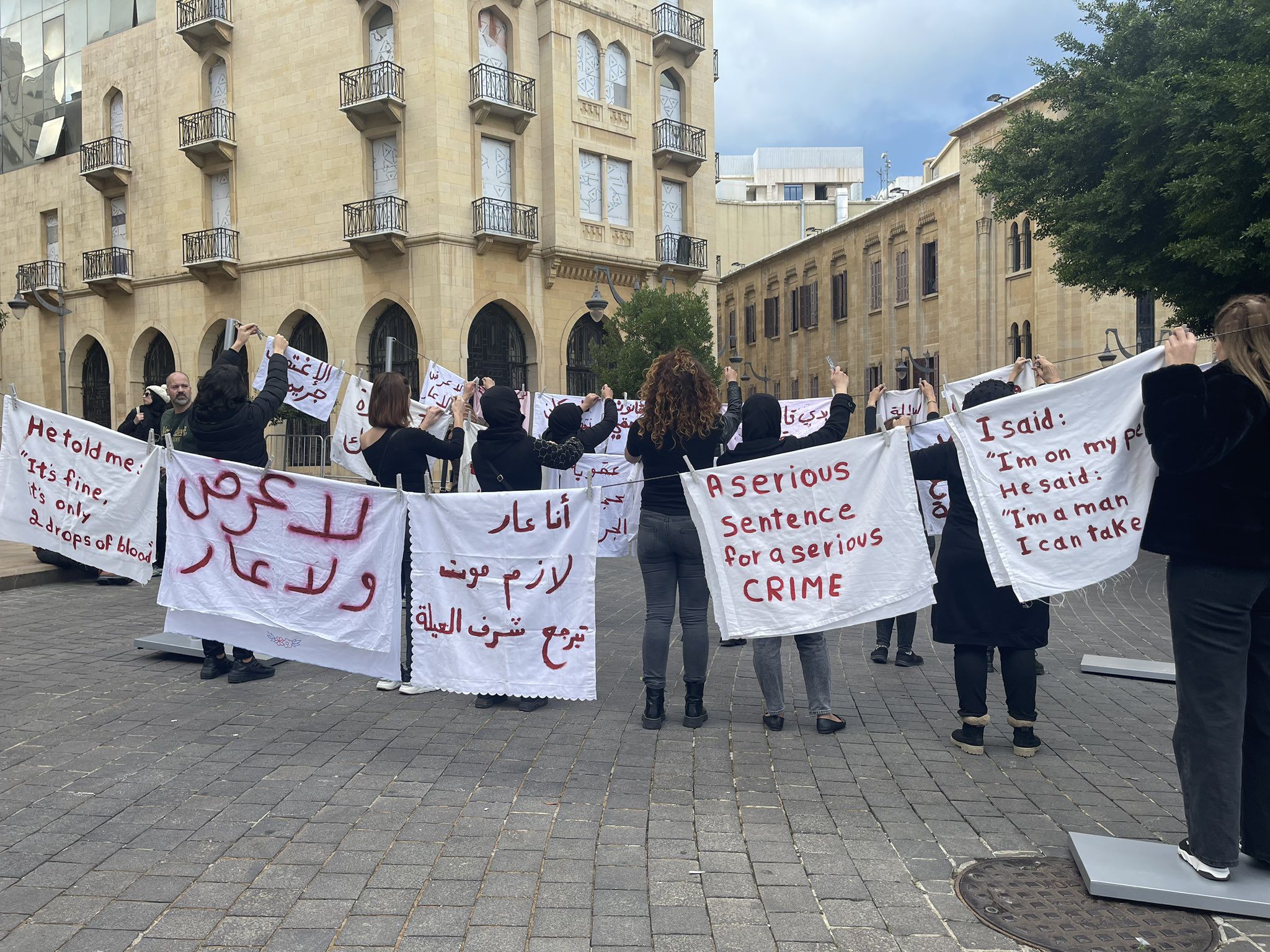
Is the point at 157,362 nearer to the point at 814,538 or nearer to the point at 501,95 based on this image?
the point at 501,95

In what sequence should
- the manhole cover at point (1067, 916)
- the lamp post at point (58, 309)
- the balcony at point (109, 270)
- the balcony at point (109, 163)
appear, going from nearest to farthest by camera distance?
1. the manhole cover at point (1067, 916)
2. the lamp post at point (58, 309)
3. the balcony at point (109, 163)
4. the balcony at point (109, 270)

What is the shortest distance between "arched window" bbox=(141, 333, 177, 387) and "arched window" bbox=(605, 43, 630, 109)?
17.9 m

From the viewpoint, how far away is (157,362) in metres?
35.3

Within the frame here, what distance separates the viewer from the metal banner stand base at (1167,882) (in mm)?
3549

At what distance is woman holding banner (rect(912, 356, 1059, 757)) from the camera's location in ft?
17.0

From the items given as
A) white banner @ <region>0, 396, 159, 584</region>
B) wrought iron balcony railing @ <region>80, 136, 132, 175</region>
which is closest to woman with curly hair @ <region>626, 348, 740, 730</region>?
white banner @ <region>0, 396, 159, 584</region>

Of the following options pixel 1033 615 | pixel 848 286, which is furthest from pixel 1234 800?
pixel 848 286

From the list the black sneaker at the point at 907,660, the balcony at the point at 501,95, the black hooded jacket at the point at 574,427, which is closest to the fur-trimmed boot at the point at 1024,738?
the black sneaker at the point at 907,660

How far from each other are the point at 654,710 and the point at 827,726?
1.01m

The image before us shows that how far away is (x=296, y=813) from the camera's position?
173 inches

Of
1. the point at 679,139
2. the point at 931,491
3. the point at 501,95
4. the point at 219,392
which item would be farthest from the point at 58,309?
the point at 931,491

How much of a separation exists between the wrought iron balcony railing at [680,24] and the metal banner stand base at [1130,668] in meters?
29.1

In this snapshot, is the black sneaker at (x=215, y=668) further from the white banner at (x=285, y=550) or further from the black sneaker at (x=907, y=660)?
the black sneaker at (x=907, y=660)

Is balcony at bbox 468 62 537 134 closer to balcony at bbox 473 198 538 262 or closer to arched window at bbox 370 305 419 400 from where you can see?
balcony at bbox 473 198 538 262
